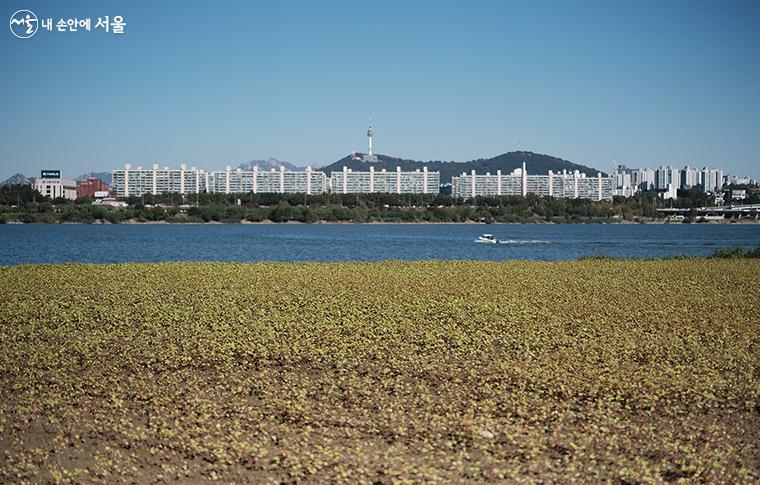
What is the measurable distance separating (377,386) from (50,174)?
19687 cm

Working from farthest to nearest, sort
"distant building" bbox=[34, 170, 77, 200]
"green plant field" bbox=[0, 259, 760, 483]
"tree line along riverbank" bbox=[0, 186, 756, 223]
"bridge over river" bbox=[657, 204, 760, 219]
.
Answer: "distant building" bbox=[34, 170, 77, 200], "bridge over river" bbox=[657, 204, 760, 219], "tree line along riverbank" bbox=[0, 186, 756, 223], "green plant field" bbox=[0, 259, 760, 483]

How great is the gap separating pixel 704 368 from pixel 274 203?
137630 millimetres

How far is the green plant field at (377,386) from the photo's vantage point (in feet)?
25.0

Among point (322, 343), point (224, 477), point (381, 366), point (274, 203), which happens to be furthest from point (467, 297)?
point (274, 203)

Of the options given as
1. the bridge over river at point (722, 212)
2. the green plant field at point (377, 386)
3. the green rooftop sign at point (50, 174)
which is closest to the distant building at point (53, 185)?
the green rooftop sign at point (50, 174)

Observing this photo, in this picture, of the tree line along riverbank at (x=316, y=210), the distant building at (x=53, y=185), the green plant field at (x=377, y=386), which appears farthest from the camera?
the distant building at (x=53, y=185)

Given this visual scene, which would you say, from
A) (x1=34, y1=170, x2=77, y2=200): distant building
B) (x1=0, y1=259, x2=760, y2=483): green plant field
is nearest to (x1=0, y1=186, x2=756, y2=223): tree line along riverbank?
(x1=34, y1=170, x2=77, y2=200): distant building

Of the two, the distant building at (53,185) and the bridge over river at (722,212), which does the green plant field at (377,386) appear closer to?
the bridge over river at (722,212)

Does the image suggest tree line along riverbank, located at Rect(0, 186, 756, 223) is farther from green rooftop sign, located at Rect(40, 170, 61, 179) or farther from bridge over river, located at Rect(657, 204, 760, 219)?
green rooftop sign, located at Rect(40, 170, 61, 179)

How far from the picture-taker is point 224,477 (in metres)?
7.26

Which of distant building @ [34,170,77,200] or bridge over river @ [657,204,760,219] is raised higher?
distant building @ [34,170,77,200]

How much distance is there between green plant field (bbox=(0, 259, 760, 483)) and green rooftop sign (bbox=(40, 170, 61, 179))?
185753 mm

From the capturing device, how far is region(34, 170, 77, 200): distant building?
Result: 186m

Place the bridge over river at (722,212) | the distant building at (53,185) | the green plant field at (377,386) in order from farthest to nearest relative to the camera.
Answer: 1. the distant building at (53,185)
2. the bridge over river at (722,212)
3. the green plant field at (377,386)
